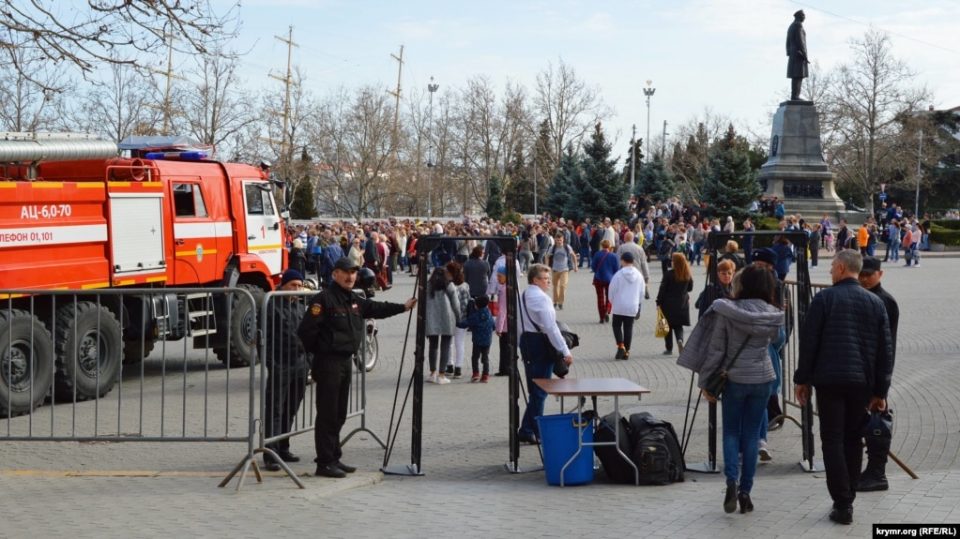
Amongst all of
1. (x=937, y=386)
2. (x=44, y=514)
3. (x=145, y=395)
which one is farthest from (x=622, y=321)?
(x=44, y=514)

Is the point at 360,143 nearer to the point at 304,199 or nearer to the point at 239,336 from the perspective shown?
the point at 304,199

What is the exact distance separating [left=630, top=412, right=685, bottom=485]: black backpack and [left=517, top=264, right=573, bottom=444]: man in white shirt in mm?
1268

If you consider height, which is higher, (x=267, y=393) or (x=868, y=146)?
(x=868, y=146)

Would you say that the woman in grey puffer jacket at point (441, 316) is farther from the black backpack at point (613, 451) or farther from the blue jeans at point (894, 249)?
the blue jeans at point (894, 249)

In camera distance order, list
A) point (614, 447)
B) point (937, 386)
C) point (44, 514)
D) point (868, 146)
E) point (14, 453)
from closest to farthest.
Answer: point (44, 514) → point (614, 447) → point (14, 453) → point (937, 386) → point (868, 146)

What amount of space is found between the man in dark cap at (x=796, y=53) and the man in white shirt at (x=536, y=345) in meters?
43.9

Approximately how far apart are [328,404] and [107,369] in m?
5.40

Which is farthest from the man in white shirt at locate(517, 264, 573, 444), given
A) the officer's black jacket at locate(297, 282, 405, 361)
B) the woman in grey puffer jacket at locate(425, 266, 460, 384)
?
the woman in grey puffer jacket at locate(425, 266, 460, 384)

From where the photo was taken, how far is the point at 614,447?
852 centimetres

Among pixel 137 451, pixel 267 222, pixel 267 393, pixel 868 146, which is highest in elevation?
pixel 868 146

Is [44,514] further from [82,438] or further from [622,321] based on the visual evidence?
[622,321]

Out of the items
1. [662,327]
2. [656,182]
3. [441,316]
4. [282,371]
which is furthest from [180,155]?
[656,182]

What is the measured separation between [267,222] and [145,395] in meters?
4.78

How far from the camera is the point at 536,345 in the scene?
392 inches
